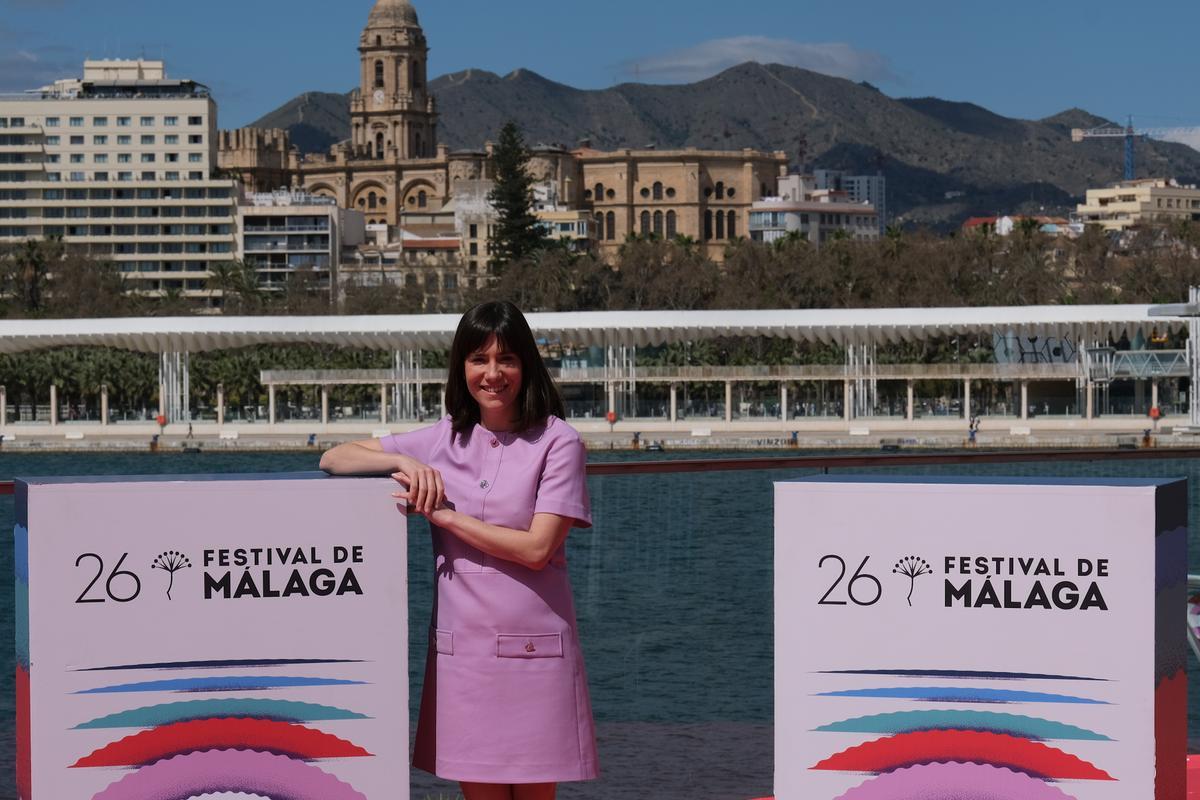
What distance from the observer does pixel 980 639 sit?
3758 mm

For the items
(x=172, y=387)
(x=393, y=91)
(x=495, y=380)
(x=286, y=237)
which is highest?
(x=393, y=91)

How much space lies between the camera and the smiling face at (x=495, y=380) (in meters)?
4.05

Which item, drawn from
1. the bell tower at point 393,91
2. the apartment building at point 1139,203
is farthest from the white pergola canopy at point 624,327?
the apartment building at point 1139,203

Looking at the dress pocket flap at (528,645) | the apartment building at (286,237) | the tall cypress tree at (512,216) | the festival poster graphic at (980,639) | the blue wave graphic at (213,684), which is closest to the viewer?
the festival poster graphic at (980,639)

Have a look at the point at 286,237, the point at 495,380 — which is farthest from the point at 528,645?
the point at 286,237

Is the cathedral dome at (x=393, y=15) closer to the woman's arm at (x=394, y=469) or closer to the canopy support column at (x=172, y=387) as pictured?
the canopy support column at (x=172, y=387)

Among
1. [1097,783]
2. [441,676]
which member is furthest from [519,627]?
[1097,783]

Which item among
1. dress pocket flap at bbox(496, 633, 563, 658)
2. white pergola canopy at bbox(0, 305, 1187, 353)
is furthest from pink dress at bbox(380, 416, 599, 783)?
white pergola canopy at bbox(0, 305, 1187, 353)

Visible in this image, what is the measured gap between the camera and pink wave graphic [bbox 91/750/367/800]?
3.86 m

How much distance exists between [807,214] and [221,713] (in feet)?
470

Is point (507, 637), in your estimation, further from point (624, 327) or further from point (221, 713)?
point (624, 327)

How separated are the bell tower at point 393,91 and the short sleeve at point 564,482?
15425 centimetres

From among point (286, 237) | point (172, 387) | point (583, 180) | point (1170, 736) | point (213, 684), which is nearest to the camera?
point (1170, 736)

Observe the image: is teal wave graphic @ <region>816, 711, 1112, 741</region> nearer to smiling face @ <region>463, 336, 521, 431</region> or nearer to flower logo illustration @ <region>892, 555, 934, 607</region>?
flower logo illustration @ <region>892, 555, 934, 607</region>
